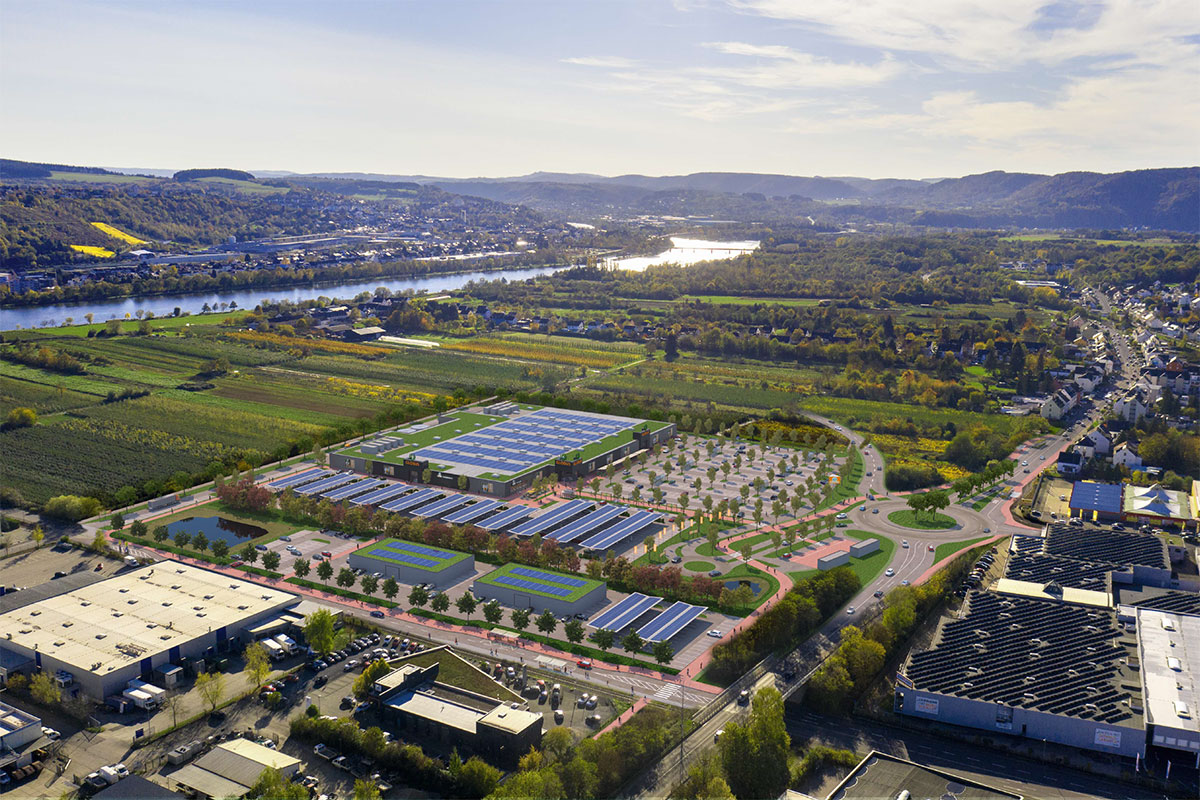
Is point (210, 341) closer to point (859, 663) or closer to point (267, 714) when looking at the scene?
point (267, 714)

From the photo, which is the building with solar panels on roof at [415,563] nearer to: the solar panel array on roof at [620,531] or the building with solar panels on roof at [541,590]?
the building with solar panels on roof at [541,590]

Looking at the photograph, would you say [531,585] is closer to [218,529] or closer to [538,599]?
[538,599]

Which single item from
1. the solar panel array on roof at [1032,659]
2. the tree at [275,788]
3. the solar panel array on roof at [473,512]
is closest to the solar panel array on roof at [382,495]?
the solar panel array on roof at [473,512]

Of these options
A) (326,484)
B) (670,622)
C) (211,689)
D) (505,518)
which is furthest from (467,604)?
(326,484)

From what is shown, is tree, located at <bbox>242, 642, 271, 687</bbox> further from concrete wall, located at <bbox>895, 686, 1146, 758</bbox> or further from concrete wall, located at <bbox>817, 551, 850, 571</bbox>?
concrete wall, located at <bbox>817, 551, 850, 571</bbox>

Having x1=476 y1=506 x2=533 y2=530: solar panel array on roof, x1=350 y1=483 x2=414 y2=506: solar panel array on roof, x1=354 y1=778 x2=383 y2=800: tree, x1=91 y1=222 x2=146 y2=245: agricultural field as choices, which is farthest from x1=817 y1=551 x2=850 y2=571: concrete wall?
x1=91 y1=222 x2=146 y2=245: agricultural field

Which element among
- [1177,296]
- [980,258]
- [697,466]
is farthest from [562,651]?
[980,258]

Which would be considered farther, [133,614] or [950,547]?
[950,547]
